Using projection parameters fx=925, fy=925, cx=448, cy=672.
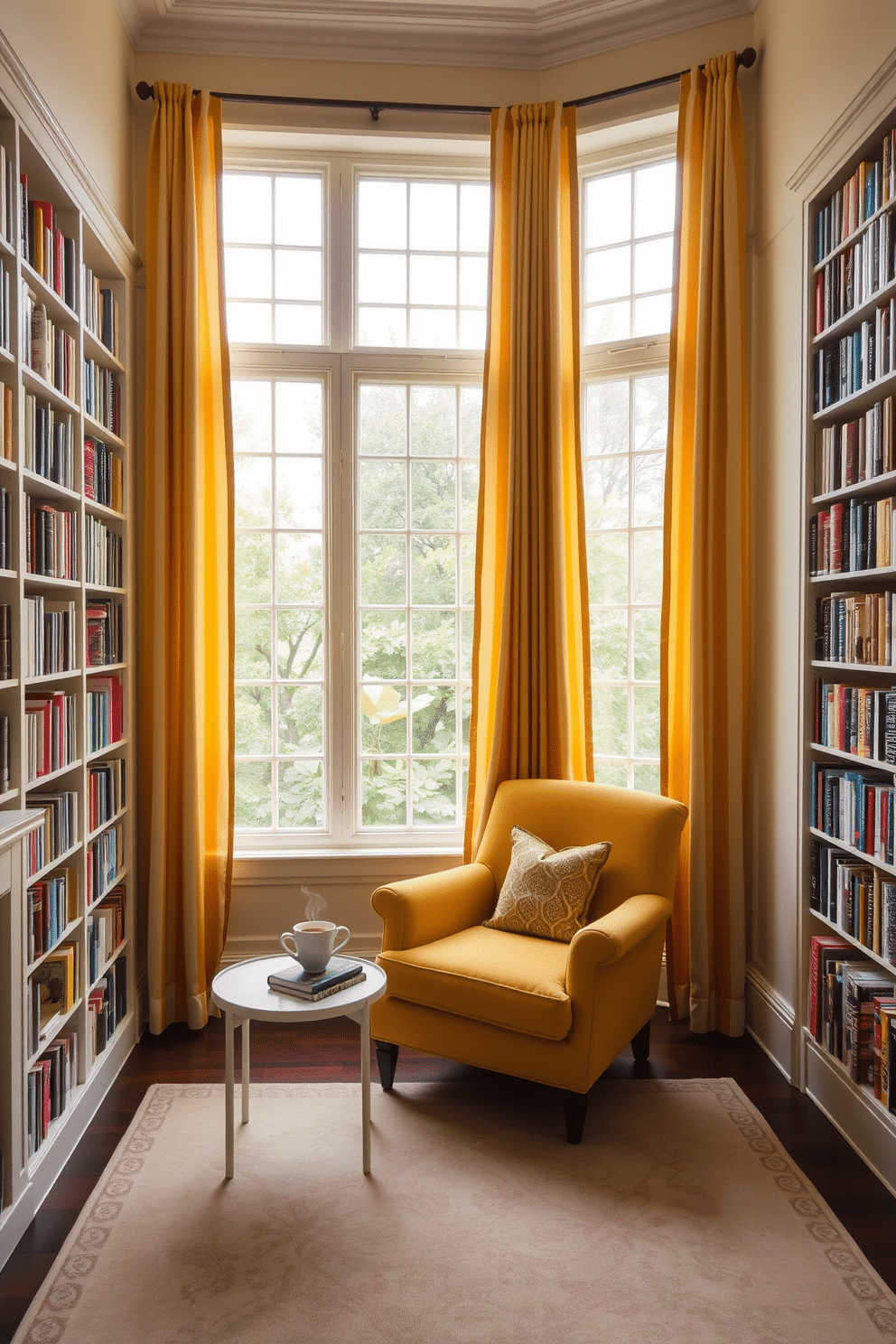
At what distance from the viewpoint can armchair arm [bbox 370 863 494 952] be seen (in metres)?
3.02

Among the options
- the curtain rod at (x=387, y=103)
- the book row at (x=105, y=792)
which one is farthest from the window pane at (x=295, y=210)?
the book row at (x=105, y=792)

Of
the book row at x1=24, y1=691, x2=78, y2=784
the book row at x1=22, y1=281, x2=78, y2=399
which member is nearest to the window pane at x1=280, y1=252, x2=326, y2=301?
the book row at x1=22, y1=281, x2=78, y2=399

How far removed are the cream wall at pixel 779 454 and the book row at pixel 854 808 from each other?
0.15m

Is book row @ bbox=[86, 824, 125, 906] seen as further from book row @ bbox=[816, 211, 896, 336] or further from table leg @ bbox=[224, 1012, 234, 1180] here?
book row @ bbox=[816, 211, 896, 336]

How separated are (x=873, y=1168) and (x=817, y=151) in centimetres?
297

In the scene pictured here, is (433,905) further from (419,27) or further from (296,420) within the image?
(419,27)

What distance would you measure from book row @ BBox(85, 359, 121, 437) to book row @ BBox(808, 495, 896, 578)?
2.42m

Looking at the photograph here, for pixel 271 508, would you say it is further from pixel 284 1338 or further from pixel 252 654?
pixel 284 1338

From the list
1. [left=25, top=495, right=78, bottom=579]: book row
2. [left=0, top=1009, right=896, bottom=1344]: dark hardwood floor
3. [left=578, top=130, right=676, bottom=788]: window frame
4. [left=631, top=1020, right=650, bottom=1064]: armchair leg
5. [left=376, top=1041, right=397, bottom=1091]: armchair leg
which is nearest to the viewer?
[left=0, top=1009, right=896, bottom=1344]: dark hardwood floor

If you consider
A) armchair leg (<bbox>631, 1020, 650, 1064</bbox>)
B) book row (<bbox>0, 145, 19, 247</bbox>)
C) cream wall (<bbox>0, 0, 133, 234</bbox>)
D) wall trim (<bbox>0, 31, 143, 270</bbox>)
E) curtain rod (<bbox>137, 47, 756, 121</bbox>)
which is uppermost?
curtain rod (<bbox>137, 47, 756, 121</bbox>)

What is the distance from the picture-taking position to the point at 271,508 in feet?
12.8

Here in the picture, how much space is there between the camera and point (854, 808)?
2689 millimetres

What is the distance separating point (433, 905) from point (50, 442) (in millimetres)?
1878

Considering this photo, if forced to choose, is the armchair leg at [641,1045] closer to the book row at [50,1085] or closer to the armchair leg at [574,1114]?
the armchair leg at [574,1114]
